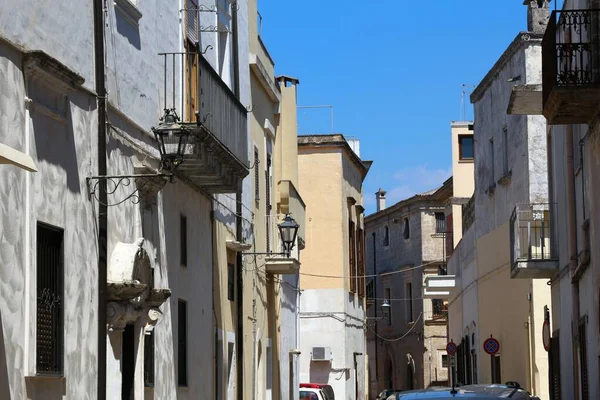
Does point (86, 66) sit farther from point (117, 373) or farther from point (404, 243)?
point (404, 243)

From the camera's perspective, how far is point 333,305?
43.0 m

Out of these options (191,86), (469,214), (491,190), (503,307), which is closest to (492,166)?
(491,190)

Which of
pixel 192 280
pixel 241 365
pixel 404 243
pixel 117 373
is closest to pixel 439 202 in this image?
pixel 404 243

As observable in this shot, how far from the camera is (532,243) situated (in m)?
27.5

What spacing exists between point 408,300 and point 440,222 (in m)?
4.45

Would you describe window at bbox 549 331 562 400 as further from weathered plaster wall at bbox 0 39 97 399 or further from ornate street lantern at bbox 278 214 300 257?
weathered plaster wall at bbox 0 39 97 399

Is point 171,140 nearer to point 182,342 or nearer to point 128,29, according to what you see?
point 128,29

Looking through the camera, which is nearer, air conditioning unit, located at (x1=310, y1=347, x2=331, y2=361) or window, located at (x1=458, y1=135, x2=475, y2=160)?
air conditioning unit, located at (x1=310, y1=347, x2=331, y2=361)

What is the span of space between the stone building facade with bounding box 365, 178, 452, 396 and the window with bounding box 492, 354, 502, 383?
24.5 m

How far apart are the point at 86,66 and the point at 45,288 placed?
247 centimetres

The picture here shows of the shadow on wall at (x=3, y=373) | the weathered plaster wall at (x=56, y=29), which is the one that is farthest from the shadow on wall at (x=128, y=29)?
the shadow on wall at (x=3, y=373)

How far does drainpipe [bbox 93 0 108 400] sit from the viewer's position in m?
12.5

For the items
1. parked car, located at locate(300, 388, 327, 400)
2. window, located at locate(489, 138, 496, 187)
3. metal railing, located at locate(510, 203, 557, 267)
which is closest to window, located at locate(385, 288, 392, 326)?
window, located at locate(489, 138, 496, 187)

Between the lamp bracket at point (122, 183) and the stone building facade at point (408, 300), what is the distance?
4674 centimetres
